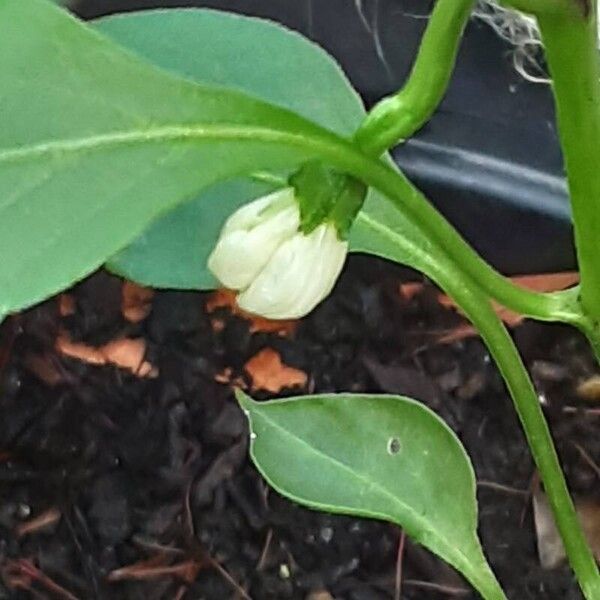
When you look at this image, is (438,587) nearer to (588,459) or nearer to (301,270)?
(588,459)

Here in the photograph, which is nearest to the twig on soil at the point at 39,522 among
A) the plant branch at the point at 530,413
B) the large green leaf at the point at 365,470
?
the large green leaf at the point at 365,470

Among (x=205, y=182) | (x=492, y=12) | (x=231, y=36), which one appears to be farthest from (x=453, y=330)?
(x=205, y=182)

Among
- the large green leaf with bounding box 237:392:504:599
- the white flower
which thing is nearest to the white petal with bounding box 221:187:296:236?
the white flower

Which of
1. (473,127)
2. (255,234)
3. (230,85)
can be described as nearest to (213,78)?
(230,85)

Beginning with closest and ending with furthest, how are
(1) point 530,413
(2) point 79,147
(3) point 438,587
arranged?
1. (2) point 79,147
2. (1) point 530,413
3. (3) point 438,587

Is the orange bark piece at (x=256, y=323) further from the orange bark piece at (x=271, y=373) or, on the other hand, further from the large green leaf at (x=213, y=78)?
the large green leaf at (x=213, y=78)
